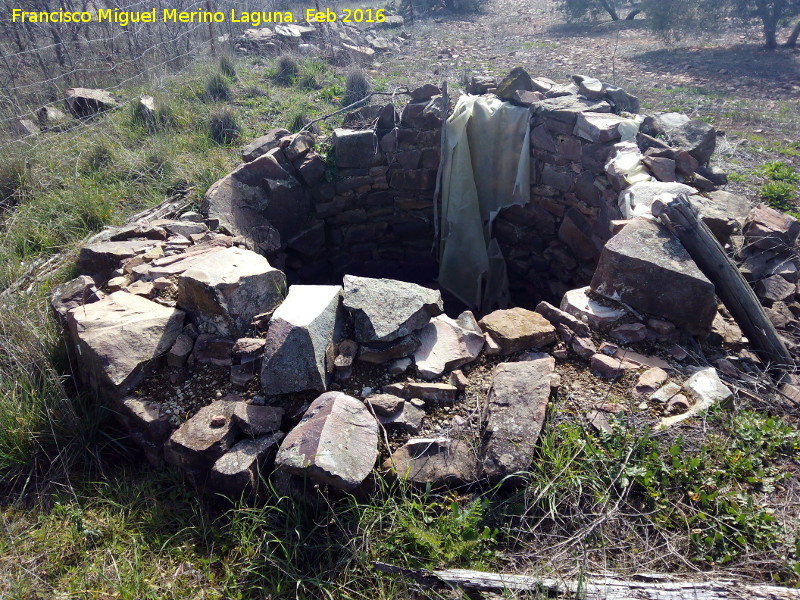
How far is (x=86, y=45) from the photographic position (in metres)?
7.12

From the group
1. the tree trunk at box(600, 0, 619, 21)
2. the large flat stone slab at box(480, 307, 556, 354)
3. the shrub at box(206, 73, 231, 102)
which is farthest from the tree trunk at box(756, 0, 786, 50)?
the large flat stone slab at box(480, 307, 556, 354)

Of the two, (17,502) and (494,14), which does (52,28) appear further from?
(494,14)

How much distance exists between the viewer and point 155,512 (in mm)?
2473

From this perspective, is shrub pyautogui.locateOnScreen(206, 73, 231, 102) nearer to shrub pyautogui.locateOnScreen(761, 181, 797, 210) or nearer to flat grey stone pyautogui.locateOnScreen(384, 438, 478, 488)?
flat grey stone pyautogui.locateOnScreen(384, 438, 478, 488)

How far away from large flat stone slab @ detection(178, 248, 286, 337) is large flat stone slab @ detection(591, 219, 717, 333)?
1991 mm

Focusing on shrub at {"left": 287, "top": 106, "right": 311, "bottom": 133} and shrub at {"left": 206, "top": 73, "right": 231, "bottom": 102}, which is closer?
shrub at {"left": 287, "top": 106, "right": 311, "bottom": 133}

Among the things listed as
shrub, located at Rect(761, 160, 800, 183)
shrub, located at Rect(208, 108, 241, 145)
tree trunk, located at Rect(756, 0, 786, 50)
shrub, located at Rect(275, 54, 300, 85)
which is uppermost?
tree trunk, located at Rect(756, 0, 786, 50)

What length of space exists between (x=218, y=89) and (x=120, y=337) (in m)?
4.78

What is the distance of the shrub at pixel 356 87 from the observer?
650cm

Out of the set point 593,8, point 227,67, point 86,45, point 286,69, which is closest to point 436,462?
point 286,69

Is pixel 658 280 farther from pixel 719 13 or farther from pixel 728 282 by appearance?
pixel 719 13

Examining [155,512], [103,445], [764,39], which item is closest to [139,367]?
[103,445]

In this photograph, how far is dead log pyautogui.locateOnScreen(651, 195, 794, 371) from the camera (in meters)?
3.00

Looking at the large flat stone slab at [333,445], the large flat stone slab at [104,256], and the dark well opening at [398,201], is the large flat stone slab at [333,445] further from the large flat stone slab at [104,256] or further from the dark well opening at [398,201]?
the dark well opening at [398,201]
